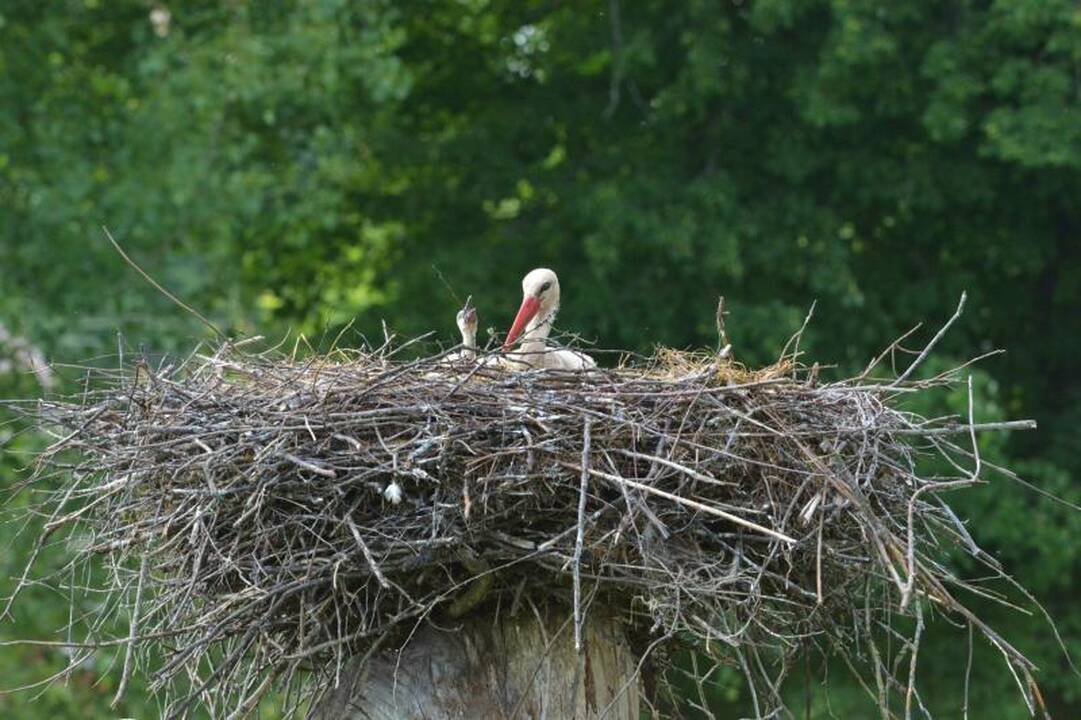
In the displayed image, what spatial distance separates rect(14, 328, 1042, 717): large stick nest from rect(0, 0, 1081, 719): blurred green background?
6559 millimetres

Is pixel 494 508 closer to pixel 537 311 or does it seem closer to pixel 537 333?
pixel 537 333

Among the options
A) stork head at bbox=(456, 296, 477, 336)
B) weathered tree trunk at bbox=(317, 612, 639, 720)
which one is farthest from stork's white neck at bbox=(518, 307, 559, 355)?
weathered tree trunk at bbox=(317, 612, 639, 720)

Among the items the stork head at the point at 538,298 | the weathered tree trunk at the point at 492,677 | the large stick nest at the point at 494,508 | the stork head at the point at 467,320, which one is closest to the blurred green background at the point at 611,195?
the stork head at the point at 538,298

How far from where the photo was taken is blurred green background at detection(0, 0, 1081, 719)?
12531 millimetres

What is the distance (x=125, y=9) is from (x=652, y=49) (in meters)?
3.79

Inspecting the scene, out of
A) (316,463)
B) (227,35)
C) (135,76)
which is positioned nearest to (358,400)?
(316,463)

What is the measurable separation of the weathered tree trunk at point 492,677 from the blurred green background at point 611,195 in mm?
6741

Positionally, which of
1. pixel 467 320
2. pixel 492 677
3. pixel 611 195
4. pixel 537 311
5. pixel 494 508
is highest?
pixel 494 508

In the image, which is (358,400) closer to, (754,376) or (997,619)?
(754,376)

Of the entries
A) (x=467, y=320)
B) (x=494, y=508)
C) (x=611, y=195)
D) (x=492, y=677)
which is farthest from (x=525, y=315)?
(x=611, y=195)

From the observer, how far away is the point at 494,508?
511 centimetres

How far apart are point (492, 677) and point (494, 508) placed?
21.5 inches

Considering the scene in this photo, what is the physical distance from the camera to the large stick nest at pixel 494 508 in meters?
5.08

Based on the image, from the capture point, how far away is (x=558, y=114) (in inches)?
A: 574
